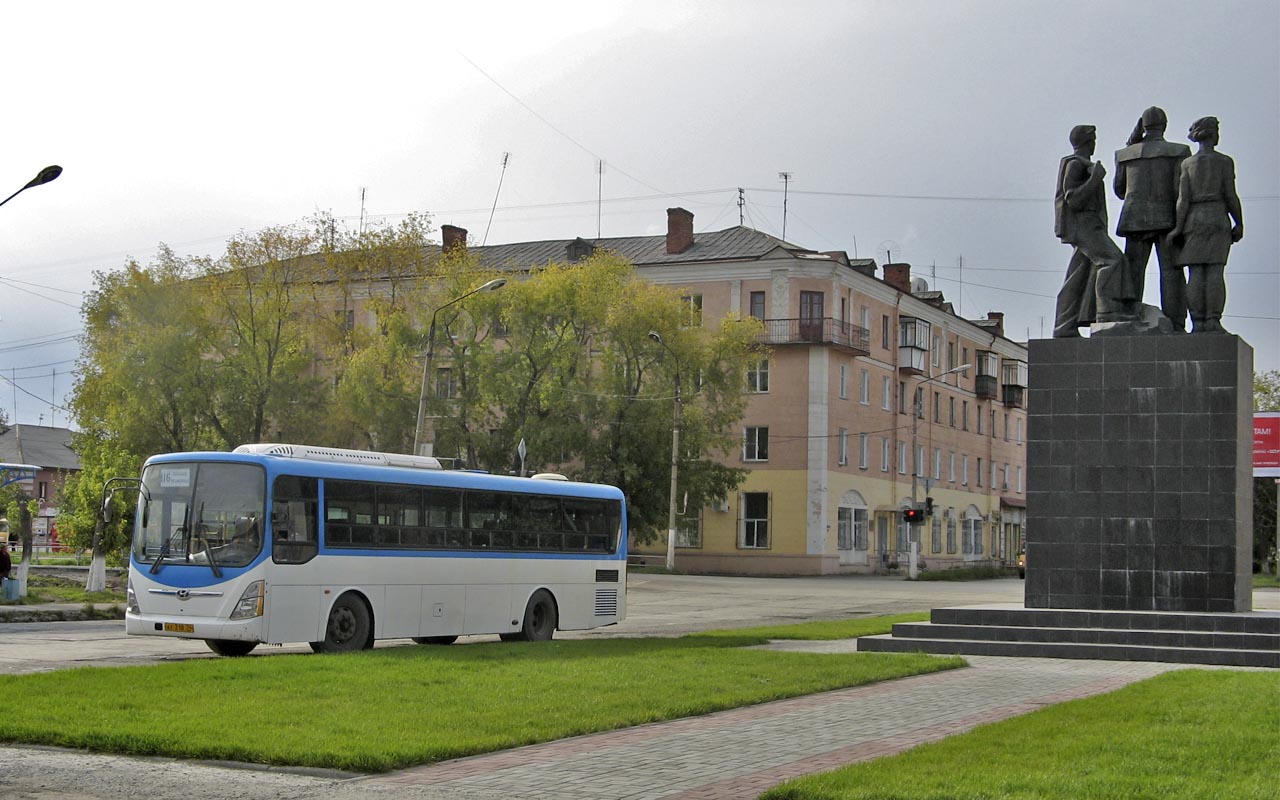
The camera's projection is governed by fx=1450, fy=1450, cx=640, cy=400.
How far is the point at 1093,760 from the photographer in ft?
32.2

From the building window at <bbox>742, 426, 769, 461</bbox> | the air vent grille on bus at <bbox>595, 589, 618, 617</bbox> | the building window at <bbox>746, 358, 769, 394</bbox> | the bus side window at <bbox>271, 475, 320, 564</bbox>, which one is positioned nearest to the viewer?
the bus side window at <bbox>271, 475, 320, 564</bbox>

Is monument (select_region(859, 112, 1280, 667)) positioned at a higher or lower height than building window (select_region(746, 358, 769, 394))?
lower

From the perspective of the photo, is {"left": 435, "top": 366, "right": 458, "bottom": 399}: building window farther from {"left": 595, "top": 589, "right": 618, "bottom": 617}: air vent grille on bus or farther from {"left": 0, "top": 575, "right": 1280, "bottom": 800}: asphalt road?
{"left": 595, "top": 589, "right": 618, "bottom": 617}: air vent grille on bus

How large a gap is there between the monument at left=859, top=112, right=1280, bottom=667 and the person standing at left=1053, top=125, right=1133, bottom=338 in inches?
1.2

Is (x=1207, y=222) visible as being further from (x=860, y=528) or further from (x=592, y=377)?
(x=860, y=528)

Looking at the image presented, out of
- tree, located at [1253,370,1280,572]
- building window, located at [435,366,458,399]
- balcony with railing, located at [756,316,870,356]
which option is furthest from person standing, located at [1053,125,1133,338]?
tree, located at [1253,370,1280,572]

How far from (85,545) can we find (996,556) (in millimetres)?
62835

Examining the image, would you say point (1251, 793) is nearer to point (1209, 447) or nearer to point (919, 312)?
point (1209, 447)

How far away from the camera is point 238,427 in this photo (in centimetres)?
5047

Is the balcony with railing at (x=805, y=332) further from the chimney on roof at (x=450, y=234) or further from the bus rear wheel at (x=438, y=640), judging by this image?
the bus rear wheel at (x=438, y=640)

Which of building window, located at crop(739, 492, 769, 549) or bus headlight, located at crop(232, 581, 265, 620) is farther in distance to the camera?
building window, located at crop(739, 492, 769, 549)

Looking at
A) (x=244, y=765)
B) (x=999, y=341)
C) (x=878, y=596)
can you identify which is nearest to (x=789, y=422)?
(x=878, y=596)

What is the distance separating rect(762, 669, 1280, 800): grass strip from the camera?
8631mm

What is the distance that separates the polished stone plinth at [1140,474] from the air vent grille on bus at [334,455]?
30.1ft
